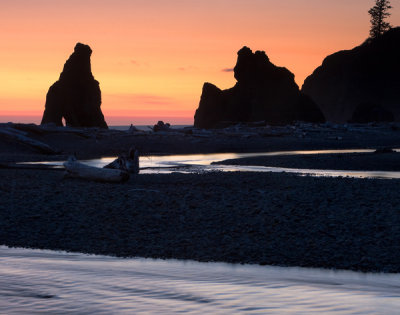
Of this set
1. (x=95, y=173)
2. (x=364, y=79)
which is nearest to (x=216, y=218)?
(x=95, y=173)

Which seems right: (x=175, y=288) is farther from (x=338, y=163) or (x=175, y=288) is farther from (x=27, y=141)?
(x=27, y=141)

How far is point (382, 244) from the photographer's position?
955 cm

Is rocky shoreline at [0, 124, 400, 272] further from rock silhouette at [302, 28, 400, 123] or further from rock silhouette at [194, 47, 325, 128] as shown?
rock silhouette at [302, 28, 400, 123]

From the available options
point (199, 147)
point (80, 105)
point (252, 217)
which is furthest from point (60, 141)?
point (80, 105)

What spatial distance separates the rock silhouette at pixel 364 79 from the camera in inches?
6048

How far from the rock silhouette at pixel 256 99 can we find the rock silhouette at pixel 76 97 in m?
28.3

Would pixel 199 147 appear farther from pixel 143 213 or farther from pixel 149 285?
pixel 149 285

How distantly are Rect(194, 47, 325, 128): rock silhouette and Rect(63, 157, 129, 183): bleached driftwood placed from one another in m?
98.6

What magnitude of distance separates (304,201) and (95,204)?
505 cm

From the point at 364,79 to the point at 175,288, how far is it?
163945mm

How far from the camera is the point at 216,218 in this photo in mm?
11438

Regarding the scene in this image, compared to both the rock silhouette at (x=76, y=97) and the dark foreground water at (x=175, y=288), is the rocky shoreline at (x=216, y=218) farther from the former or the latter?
the rock silhouette at (x=76, y=97)

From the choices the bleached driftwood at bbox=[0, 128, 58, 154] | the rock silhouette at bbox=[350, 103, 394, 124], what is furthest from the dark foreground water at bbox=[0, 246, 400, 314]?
the rock silhouette at bbox=[350, 103, 394, 124]

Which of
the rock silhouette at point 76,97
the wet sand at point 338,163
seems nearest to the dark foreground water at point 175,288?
the wet sand at point 338,163
